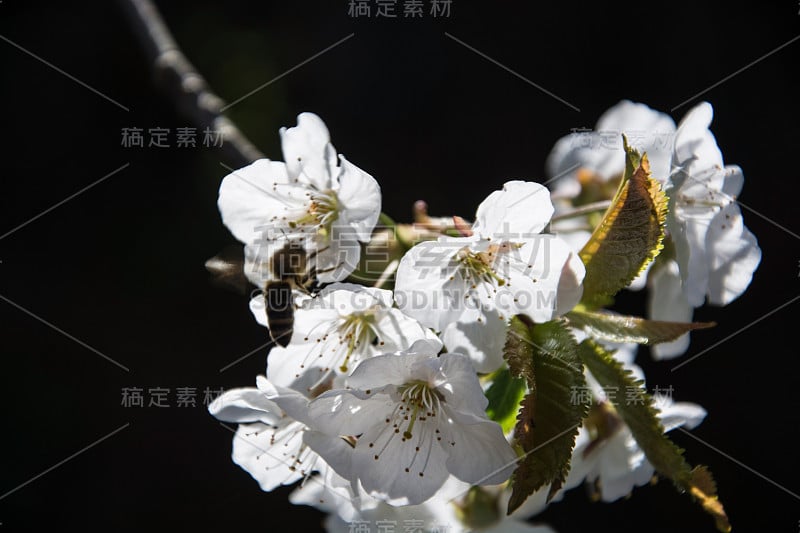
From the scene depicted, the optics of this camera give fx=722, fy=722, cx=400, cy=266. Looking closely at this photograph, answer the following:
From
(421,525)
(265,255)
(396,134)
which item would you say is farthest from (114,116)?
(421,525)

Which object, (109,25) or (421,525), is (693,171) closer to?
(421,525)

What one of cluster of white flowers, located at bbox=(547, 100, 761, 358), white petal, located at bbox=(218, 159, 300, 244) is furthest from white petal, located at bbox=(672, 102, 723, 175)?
white petal, located at bbox=(218, 159, 300, 244)

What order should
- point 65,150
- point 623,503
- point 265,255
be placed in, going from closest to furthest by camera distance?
point 265,255, point 623,503, point 65,150

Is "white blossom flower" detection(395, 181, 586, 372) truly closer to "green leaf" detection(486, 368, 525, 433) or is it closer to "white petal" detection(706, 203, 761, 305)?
"green leaf" detection(486, 368, 525, 433)

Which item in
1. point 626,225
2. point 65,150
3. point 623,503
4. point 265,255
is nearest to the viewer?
point 626,225

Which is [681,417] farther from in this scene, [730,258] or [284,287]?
[284,287]
